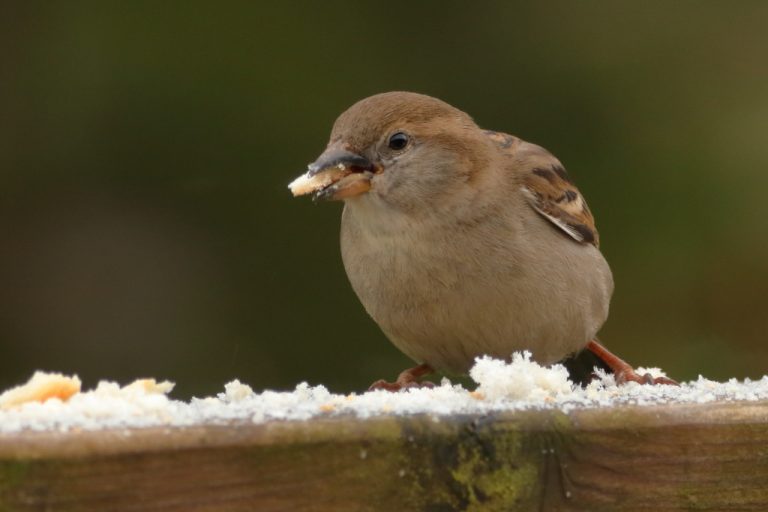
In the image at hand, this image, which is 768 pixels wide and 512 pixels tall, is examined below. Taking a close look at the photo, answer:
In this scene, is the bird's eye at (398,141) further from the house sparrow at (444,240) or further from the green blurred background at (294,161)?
the green blurred background at (294,161)

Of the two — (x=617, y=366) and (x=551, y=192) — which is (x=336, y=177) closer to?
(x=551, y=192)

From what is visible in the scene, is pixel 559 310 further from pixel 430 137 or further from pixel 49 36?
pixel 49 36

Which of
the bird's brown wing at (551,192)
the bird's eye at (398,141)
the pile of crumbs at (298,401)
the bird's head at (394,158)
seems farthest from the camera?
the bird's brown wing at (551,192)

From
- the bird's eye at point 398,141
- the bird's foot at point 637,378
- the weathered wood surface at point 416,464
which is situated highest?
the bird's eye at point 398,141

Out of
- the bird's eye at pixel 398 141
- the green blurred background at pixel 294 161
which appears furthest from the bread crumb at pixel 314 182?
the green blurred background at pixel 294 161

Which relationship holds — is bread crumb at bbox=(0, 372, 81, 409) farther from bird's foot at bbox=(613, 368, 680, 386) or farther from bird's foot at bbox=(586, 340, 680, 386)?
bird's foot at bbox=(586, 340, 680, 386)

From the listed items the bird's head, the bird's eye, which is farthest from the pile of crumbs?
the bird's eye
